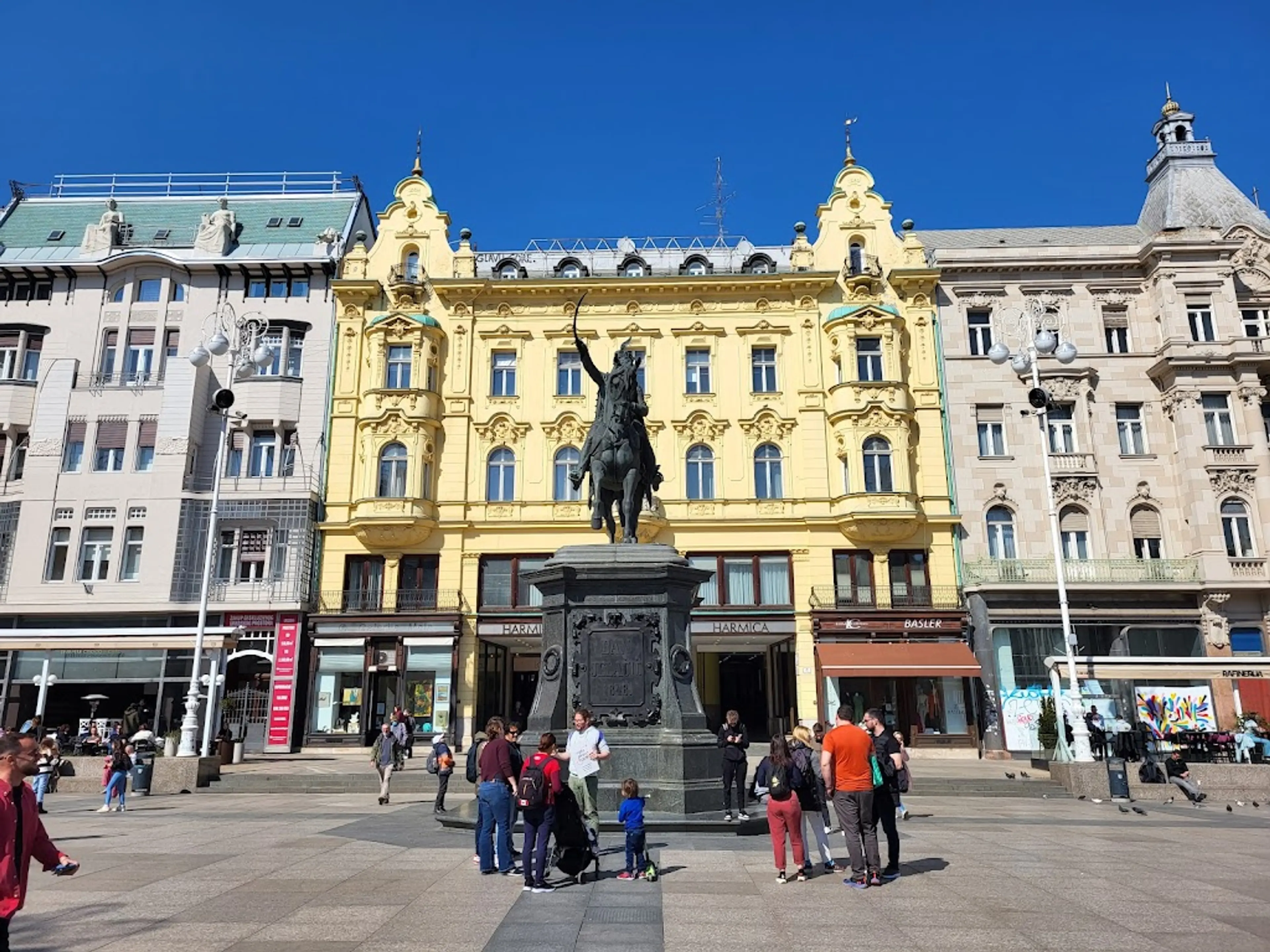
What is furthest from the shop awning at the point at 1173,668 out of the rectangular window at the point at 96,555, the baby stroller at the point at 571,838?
the rectangular window at the point at 96,555

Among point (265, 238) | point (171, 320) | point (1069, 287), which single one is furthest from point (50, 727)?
point (1069, 287)

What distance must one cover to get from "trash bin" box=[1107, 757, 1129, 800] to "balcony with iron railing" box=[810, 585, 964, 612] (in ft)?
43.4

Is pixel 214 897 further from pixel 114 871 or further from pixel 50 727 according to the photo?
Answer: pixel 50 727

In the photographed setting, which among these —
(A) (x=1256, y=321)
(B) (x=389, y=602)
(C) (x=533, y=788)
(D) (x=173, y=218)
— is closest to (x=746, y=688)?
(B) (x=389, y=602)

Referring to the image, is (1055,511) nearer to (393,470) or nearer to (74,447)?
(393,470)

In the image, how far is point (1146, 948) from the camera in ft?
22.3

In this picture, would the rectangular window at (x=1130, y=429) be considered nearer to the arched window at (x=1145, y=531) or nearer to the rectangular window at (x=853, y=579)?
the arched window at (x=1145, y=531)

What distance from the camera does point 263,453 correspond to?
3578 cm

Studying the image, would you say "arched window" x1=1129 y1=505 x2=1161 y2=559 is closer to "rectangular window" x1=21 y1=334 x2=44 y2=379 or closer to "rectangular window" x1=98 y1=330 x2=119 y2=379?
"rectangular window" x1=98 y1=330 x2=119 y2=379

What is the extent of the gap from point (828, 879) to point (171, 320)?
119 feet

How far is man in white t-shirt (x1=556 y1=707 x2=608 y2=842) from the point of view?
395 inches

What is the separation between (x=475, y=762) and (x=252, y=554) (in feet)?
86.3

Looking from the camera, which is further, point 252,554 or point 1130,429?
point 1130,429

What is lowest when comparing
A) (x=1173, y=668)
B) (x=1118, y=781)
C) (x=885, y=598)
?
(x=1118, y=781)
